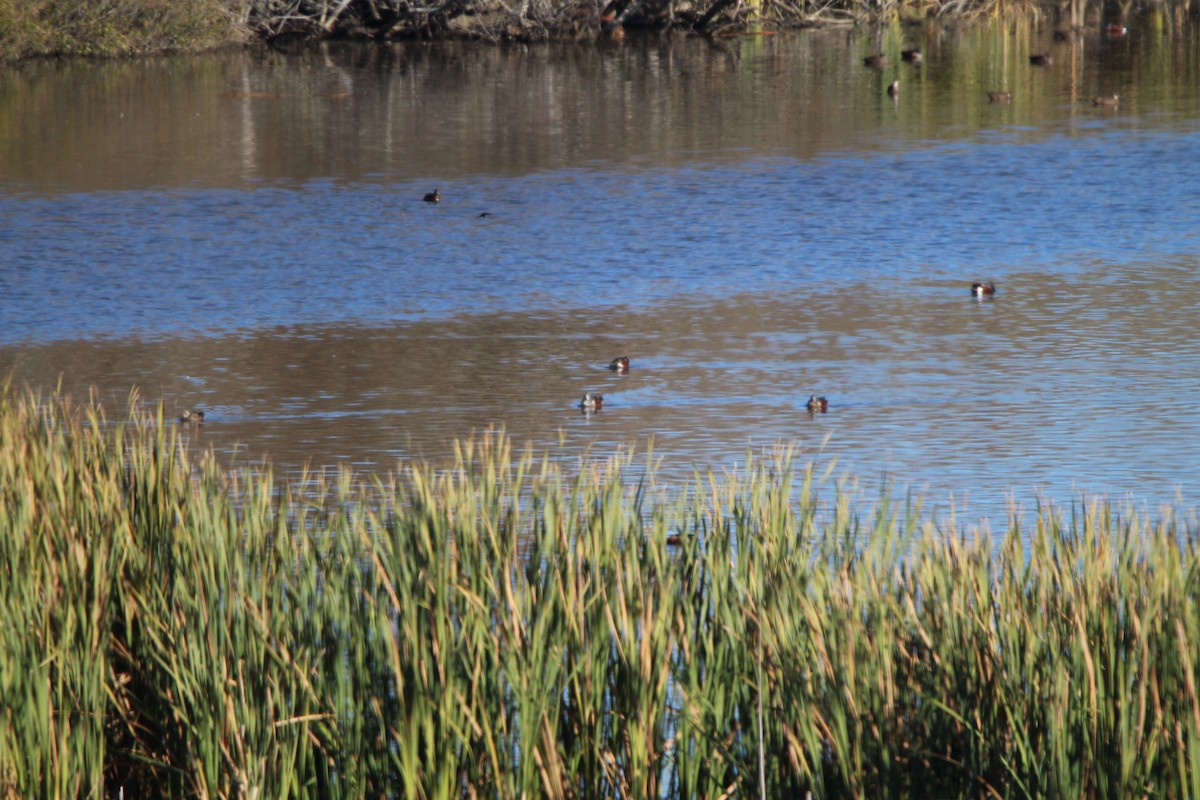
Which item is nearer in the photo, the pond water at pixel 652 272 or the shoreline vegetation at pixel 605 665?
the shoreline vegetation at pixel 605 665

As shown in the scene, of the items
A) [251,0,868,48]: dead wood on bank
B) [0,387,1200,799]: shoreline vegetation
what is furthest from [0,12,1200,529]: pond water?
[251,0,868,48]: dead wood on bank

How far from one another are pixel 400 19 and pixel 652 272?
826 inches

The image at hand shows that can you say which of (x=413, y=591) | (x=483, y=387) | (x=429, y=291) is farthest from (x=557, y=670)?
(x=429, y=291)

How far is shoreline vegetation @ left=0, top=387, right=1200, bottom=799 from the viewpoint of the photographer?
128 inches

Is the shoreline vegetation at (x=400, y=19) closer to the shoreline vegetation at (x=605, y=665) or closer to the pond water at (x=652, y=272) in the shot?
the pond water at (x=652, y=272)

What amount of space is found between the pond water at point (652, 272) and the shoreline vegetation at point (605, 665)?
52 centimetres

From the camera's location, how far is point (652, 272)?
37.3 feet

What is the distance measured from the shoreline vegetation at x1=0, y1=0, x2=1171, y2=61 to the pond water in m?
5.80

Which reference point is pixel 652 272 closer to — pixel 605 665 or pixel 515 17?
pixel 605 665

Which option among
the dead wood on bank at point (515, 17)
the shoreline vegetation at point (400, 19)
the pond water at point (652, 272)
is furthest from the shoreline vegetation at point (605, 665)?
the dead wood on bank at point (515, 17)

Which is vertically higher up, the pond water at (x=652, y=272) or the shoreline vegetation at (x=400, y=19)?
the shoreline vegetation at (x=400, y=19)

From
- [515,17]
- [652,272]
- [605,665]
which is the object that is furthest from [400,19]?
[605,665]

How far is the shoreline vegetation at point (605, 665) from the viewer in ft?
10.7

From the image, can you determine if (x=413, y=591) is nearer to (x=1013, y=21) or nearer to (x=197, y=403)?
(x=197, y=403)
